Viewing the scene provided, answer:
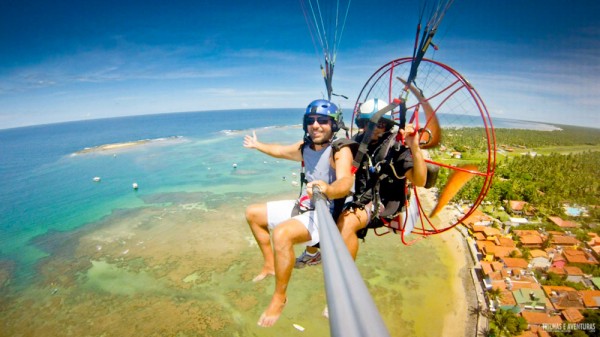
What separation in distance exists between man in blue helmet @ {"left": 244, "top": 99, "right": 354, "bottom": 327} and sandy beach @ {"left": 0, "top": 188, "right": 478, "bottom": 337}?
16.6m

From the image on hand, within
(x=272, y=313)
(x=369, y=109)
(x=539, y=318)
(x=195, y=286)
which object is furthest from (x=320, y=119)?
(x=539, y=318)

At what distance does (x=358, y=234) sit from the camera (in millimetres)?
3979

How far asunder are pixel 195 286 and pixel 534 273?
87.9 feet

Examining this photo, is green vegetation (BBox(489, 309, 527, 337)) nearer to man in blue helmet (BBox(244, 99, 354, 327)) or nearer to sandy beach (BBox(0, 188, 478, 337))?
sandy beach (BBox(0, 188, 478, 337))

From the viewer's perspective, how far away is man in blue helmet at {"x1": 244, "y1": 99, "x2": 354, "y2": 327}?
3.14 meters

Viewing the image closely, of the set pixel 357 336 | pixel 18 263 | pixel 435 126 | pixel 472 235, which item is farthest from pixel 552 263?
pixel 18 263

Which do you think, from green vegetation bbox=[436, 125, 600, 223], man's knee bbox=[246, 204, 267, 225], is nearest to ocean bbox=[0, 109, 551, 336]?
green vegetation bbox=[436, 125, 600, 223]

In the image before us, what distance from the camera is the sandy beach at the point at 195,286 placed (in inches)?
706

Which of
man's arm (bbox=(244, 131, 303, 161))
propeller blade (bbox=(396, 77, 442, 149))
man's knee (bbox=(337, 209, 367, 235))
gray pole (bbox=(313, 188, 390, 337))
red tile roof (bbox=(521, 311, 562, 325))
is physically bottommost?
red tile roof (bbox=(521, 311, 562, 325))

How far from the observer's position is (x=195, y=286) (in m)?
21.1

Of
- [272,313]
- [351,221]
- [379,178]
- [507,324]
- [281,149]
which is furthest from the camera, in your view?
[507,324]

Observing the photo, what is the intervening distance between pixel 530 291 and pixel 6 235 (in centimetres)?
4798

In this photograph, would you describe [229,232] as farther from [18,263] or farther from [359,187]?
[359,187]

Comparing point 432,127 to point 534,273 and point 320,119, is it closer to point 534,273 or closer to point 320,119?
point 320,119
